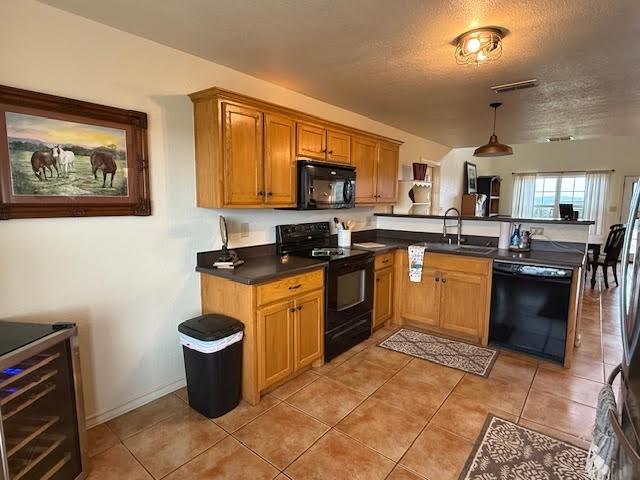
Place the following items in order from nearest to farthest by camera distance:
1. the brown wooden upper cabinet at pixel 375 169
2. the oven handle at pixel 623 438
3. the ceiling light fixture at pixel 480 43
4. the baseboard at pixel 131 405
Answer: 1. the oven handle at pixel 623 438
2. the ceiling light fixture at pixel 480 43
3. the baseboard at pixel 131 405
4. the brown wooden upper cabinet at pixel 375 169

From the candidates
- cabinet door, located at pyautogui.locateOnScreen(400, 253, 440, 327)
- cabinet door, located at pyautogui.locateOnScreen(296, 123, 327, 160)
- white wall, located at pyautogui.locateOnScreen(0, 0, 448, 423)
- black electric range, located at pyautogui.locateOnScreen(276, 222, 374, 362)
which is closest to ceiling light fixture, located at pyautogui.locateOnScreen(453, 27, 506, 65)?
cabinet door, located at pyautogui.locateOnScreen(296, 123, 327, 160)

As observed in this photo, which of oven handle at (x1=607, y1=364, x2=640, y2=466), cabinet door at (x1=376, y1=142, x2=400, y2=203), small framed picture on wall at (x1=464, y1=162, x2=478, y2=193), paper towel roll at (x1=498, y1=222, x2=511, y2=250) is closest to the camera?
oven handle at (x1=607, y1=364, x2=640, y2=466)

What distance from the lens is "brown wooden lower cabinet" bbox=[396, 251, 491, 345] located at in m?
3.32

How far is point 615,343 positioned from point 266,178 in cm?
373

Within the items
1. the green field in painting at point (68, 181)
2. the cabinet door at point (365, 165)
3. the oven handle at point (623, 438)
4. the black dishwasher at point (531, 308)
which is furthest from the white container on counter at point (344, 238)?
the oven handle at point (623, 438)

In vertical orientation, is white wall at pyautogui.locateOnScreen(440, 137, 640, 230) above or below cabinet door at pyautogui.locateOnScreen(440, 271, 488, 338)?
above

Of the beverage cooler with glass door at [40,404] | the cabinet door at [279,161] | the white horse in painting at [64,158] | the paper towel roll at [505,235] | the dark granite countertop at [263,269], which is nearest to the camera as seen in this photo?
the beverage cooler with glass door at [40,404]

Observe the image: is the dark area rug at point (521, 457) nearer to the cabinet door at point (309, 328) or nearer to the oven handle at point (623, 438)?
the oven handle at point (623, 438)

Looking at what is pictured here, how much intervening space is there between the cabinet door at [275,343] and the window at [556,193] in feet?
27.5

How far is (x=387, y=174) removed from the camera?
4102mm

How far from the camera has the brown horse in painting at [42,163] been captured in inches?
73.1

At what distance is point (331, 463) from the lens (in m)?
1.92

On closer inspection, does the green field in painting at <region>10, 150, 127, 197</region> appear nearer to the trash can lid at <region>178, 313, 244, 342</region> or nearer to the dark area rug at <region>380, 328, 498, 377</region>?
the trash can lid at <region>178, 313, 244, 342</region>

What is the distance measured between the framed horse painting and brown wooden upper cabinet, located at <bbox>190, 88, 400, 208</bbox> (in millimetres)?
387
